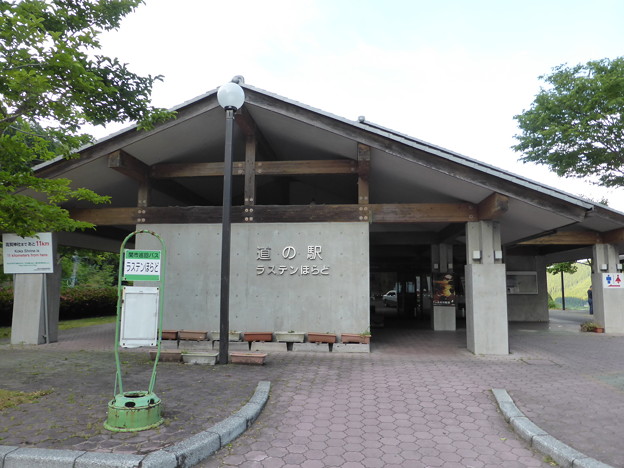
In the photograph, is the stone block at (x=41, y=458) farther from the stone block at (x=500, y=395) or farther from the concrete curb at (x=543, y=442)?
the stone block at (x=500, y=395)

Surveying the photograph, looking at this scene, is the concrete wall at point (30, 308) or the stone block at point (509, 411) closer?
the stone block at point (509, 411)

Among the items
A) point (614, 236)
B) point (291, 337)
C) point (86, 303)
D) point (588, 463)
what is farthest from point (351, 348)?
point (86, 303)

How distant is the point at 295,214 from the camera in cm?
947

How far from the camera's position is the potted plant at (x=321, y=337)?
895 centimetres

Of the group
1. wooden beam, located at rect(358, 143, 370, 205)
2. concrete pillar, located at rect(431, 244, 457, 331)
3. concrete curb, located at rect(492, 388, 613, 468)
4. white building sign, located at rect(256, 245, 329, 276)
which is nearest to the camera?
concrete curb, located at rect(492, 388, 613, 468)

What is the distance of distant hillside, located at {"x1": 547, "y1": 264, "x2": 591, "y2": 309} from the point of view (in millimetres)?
31777

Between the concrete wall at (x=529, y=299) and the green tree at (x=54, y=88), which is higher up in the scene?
the green tree at (x=54, y=88)

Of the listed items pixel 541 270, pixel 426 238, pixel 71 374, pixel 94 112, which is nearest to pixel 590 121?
pixel 541 270

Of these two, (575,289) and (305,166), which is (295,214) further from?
(575,289)

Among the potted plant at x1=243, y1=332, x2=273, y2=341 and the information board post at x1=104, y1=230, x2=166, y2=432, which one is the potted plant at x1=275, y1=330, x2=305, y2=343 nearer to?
the potted plant at x1=243, y1=332, x2=273, y2=341

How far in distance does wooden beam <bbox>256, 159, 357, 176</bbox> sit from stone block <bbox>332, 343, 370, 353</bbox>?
→ 12.6ft

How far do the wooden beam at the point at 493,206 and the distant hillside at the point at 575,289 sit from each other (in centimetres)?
2666

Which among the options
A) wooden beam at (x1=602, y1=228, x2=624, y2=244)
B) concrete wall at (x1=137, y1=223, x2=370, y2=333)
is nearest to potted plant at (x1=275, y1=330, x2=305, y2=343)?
concrete wall at (x1=137, y1=223, x2=370, y2=333)

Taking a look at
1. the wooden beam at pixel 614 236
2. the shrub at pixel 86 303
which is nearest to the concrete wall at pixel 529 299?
the wooden beam at pixel 614 236
